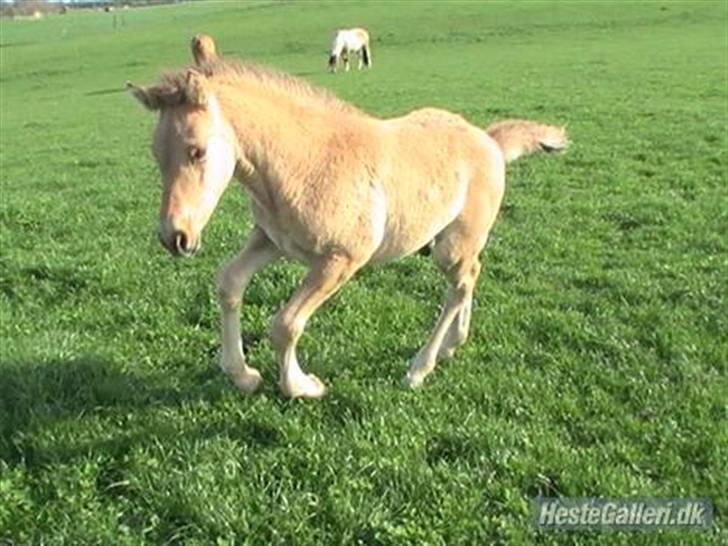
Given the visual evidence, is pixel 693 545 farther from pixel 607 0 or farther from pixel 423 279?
pixel 607 0

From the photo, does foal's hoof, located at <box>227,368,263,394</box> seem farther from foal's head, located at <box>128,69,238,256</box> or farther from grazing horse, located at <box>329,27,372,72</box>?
grazing horse, located at <box>329,27,372,72</box>

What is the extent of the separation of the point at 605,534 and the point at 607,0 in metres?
56.5

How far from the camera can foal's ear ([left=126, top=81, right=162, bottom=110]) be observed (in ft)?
13.3

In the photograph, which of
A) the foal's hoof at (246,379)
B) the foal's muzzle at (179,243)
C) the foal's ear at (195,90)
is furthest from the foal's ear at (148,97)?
the foal's hoof at (246,379)

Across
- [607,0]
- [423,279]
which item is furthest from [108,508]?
[607,0]

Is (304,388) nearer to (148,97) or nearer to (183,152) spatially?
(183,152)

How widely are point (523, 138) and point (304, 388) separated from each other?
2.62m

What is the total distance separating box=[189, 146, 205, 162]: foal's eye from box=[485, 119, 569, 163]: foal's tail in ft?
9.41

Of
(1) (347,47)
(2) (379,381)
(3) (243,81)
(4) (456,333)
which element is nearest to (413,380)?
(2) (379,381)

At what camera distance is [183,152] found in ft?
13.1

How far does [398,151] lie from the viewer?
534 centimetres

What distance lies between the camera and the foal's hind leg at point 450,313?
5.63m

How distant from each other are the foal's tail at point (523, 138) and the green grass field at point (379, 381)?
1304mm

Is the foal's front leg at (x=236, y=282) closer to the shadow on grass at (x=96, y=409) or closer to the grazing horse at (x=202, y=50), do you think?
the shadow on grass at (x=96, y=409)
